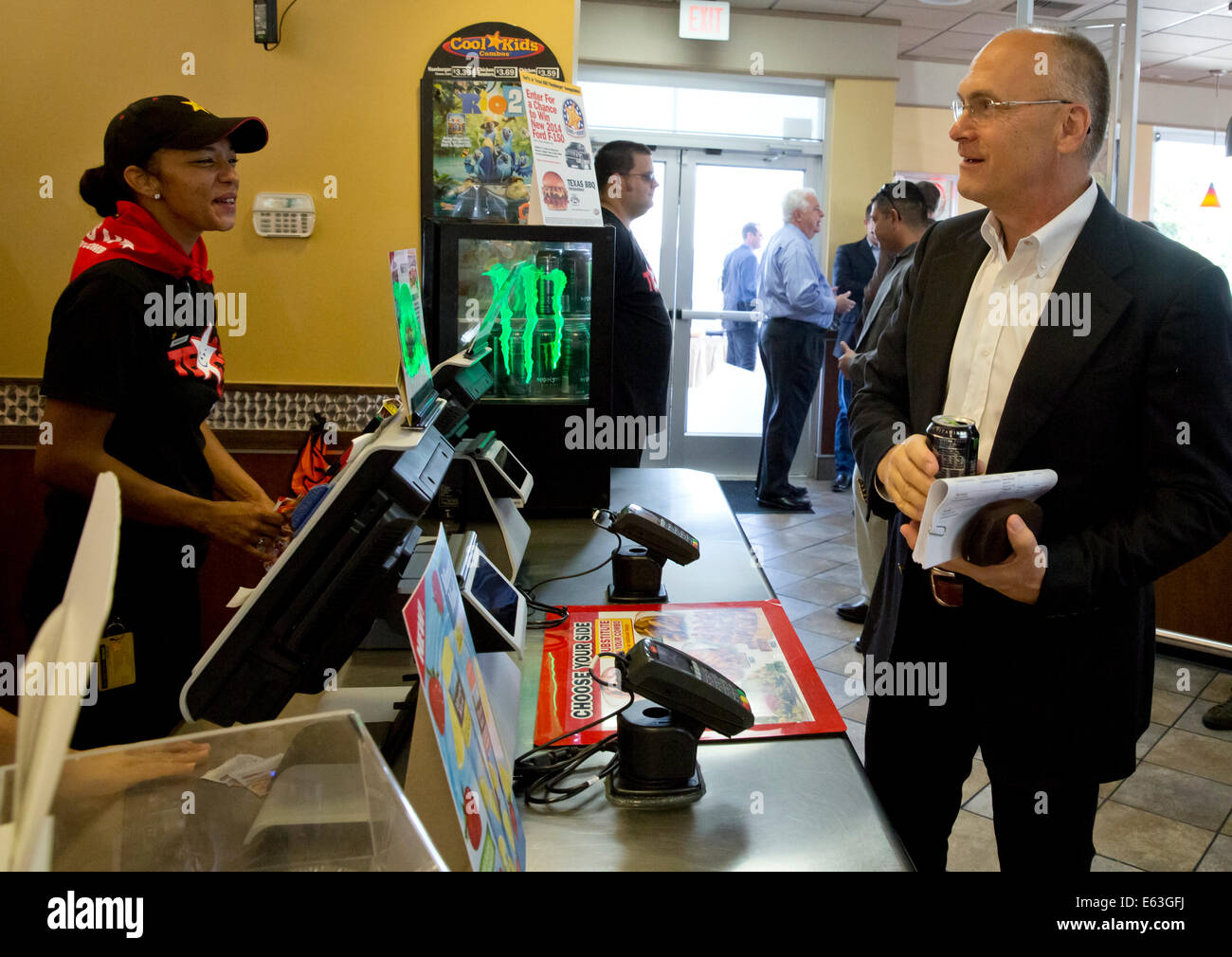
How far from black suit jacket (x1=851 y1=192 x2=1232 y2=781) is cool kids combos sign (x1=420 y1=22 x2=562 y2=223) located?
7.53 feet

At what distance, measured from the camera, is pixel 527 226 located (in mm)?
2412

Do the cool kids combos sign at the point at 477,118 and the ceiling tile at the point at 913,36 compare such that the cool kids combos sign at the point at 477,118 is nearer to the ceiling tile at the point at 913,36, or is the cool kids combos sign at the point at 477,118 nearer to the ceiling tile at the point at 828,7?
the ceiling tile at the point at 828,7

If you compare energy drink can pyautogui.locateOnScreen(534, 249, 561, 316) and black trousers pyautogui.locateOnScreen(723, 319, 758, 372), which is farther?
black trousers pyautogui.locateOnScreen(723, 319, 758, 372)

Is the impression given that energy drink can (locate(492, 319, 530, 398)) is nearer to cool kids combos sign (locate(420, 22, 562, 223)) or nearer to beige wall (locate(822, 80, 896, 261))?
cool kids combos sign (locate(420, 22, 562, 223))

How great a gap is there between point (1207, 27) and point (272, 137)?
690 cm

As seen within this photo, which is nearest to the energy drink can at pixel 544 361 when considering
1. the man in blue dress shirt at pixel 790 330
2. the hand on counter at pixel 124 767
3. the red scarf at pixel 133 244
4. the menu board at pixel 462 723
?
the red scarf at pixel 133 244

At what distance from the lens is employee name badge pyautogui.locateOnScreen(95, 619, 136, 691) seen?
1.74 metres

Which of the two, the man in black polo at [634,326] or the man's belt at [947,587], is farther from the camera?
the man in black polo at [634,326]

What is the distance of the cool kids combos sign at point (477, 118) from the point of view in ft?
10.8

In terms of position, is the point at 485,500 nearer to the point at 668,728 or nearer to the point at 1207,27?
the point at 668,728

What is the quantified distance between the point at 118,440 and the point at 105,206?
533mm

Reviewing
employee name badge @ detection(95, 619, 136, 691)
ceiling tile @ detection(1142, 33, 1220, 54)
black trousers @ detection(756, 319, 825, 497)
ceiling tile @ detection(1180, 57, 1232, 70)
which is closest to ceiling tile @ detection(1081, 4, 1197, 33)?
ceiling tile @ detection(1142, 33, 1220, 54)
